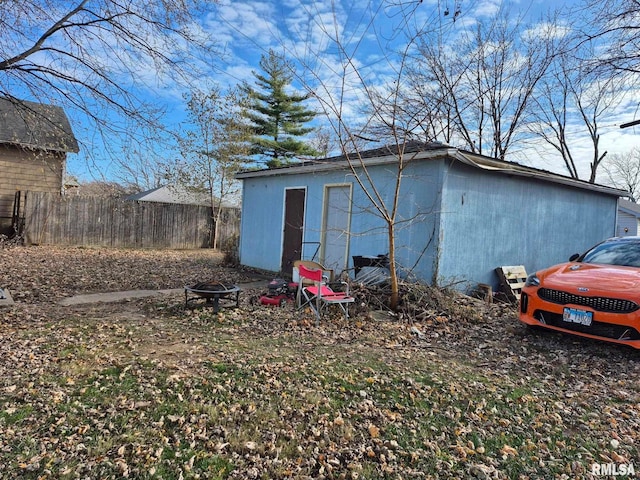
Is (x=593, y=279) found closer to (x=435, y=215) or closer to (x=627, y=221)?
(x=435, y=215)

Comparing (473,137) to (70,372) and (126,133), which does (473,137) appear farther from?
(70,372)

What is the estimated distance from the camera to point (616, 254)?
5.45m

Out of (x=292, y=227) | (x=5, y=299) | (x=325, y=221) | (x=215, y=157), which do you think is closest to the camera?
(x=5, y=299)

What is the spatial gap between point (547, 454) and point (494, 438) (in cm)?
31

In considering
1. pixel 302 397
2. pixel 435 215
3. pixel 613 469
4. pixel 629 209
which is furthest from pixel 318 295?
pixel 629 209

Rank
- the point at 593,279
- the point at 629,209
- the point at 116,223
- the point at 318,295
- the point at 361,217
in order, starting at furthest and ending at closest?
the point at 629,209 → the point at 116,223 → the point at 361,217 → the point at 318,295 → the point at 593,279

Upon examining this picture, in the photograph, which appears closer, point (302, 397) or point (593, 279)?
point (302, 397)

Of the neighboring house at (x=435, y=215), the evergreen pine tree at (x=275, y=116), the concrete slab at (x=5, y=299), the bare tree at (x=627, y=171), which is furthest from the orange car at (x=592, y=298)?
the bare tree at (x=627, y=171)

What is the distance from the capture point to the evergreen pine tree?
2327 centimetres

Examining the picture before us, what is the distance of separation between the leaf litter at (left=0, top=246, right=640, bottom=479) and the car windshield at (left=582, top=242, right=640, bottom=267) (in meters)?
1.25

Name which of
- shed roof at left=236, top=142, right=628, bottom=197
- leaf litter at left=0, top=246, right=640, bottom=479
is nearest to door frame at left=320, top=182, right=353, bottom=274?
shed roof at left=236, top=142, right=628, bottom=197

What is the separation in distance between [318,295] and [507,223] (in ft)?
15.5

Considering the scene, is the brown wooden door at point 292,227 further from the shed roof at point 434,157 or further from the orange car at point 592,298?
the orange car at point 592,298

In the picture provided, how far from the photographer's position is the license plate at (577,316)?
439 centimetres
